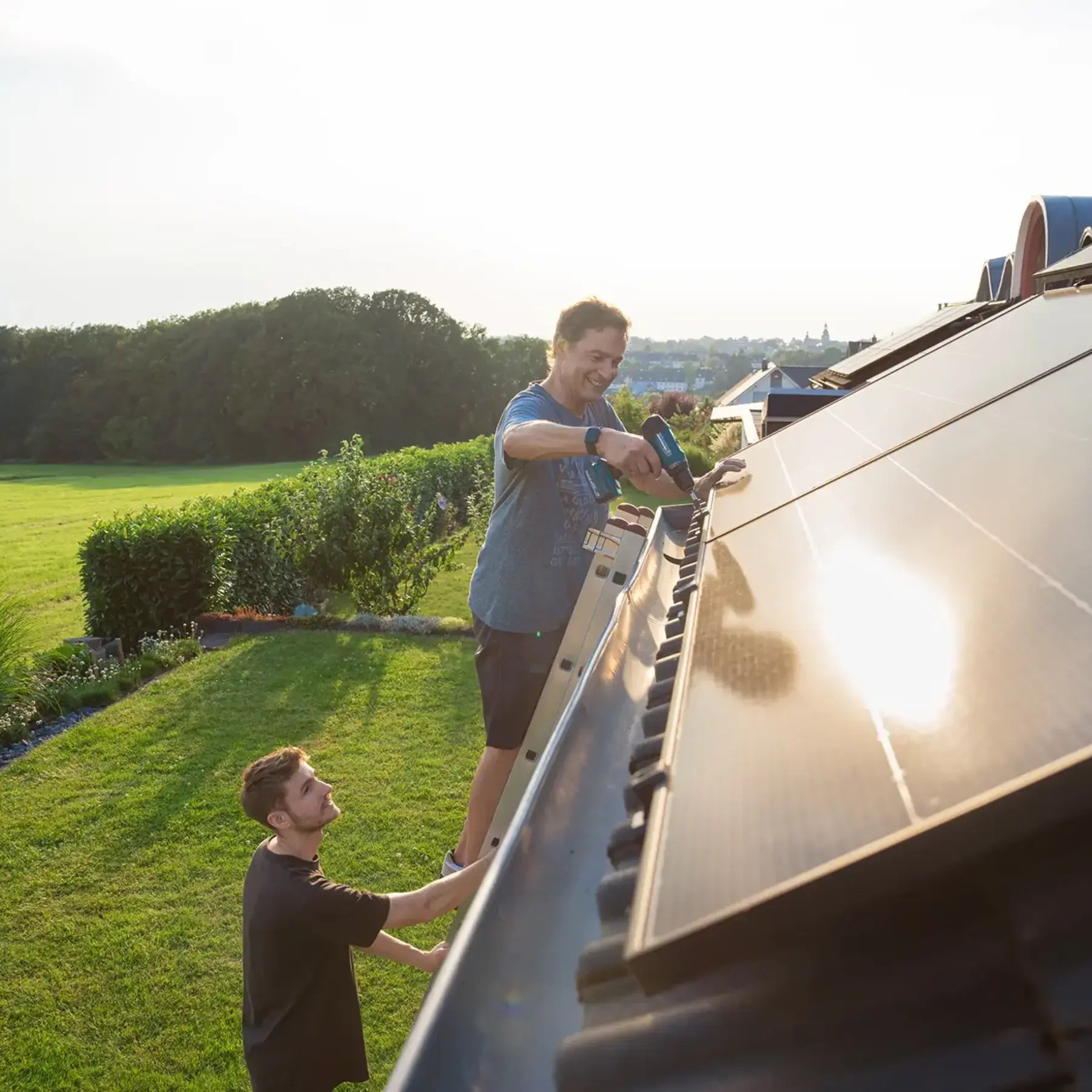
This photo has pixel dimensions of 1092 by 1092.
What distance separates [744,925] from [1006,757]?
0.83 ft

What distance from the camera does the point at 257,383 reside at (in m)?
59.1

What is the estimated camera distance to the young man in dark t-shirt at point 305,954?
2.54m

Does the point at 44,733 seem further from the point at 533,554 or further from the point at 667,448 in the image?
the point at 667,448

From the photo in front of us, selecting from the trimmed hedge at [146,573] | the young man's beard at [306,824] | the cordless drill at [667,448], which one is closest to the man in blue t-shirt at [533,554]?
the cordless drill at [667,448]

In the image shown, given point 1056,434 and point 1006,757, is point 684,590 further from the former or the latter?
point 1006,757

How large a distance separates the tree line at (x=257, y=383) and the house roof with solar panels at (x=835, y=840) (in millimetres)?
57508

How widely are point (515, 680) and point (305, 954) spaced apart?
1.12 meters

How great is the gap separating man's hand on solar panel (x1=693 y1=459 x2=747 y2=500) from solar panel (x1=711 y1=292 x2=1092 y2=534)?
67mm

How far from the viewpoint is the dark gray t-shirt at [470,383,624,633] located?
3.33 metres

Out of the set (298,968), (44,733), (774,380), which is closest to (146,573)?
(44,733)

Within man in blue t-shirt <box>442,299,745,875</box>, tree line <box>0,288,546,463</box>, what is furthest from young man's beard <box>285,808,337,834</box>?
tree line <box>0,288,546,463</box>

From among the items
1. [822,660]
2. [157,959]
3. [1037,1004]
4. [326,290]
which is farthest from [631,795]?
[326,290]

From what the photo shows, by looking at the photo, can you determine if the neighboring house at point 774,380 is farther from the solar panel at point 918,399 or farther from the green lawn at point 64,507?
the solar panel at point 918,399

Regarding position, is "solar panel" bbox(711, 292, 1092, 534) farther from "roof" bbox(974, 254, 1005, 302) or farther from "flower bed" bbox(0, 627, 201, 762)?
"roof" bbox(974, 254, 1005, 302)
